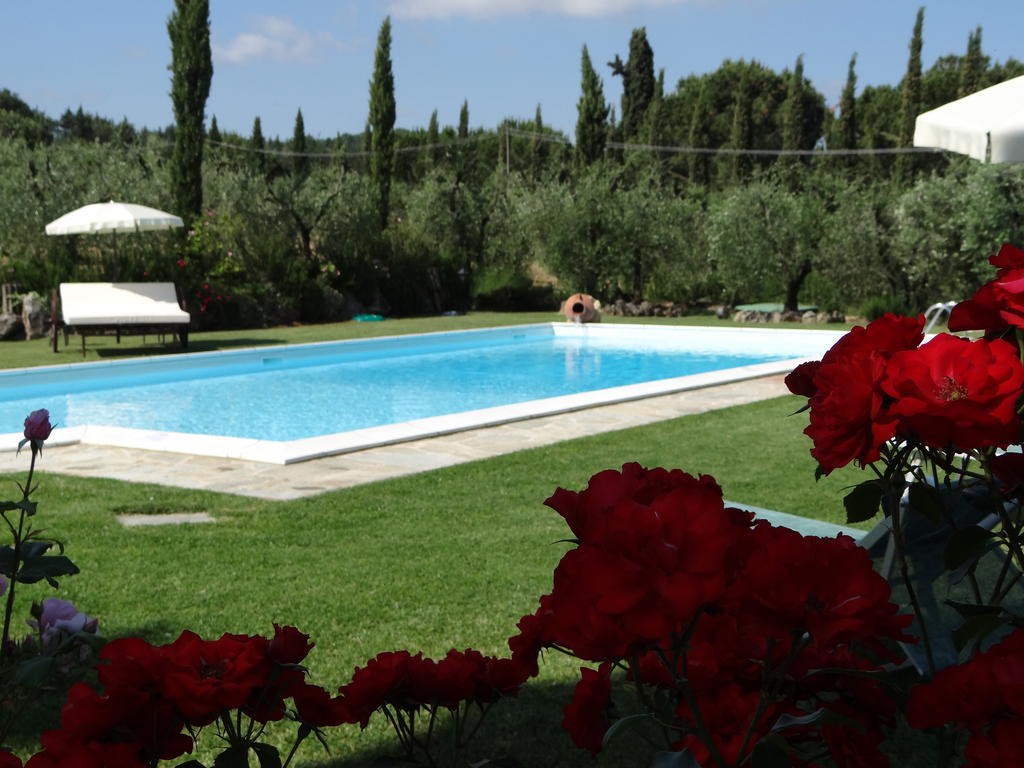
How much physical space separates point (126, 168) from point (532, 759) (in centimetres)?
1997

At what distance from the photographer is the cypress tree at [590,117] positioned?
24.3m

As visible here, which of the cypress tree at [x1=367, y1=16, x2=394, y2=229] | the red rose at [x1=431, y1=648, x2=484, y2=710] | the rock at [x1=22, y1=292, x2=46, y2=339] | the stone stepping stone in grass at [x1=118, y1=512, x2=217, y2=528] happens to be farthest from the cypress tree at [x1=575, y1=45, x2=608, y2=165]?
the red rose at [x1=431, y1=648, x2=484, y2=710]

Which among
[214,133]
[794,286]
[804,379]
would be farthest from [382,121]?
[804,379]

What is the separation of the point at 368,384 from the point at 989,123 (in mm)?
9534

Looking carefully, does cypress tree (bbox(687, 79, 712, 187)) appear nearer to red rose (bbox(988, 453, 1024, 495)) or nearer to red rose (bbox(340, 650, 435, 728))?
red rose (bbox(988, 453, 1024, 495))

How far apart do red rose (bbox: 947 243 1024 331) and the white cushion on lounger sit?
13057mm

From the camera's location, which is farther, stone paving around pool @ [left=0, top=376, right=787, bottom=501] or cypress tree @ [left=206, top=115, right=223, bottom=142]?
cypress tree @ [left=206, top=115, right=223, bottom=142]

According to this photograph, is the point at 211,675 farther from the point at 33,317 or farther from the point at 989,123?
the point at 33,317

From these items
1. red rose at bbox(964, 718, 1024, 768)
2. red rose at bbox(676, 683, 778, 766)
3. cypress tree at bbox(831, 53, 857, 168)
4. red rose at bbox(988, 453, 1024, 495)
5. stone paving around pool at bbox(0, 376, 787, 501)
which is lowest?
stone paving around pool at bbox(0, 376, 787, 501)

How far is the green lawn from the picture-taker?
3166 mm

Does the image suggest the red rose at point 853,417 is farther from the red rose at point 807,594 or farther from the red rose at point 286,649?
the red rose at point 286,649

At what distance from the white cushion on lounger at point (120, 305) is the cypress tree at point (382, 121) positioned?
9.42 meters

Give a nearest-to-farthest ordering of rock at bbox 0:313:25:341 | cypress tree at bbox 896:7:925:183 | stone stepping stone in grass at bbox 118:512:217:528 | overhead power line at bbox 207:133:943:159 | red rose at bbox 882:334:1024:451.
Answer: red rose at bbox 882:334:1024:451
stone stepping stone in grass at bbox 118:512:217:528
rock at bbox 0:313:25:341
cypress tree at bbox 896:7:925:183
overhead power line at bbox 207:133:943:159

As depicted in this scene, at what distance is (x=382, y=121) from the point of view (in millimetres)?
23516
